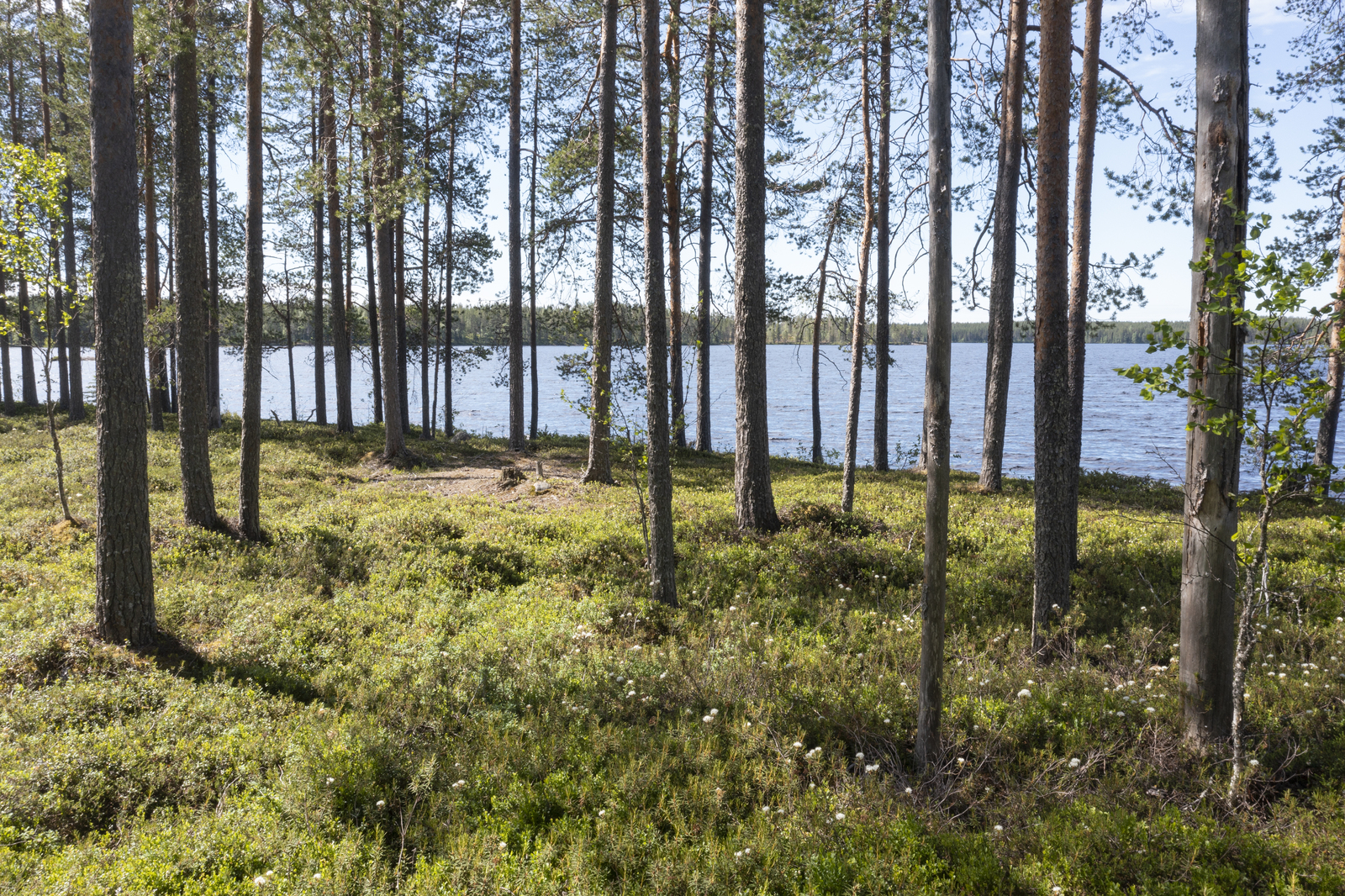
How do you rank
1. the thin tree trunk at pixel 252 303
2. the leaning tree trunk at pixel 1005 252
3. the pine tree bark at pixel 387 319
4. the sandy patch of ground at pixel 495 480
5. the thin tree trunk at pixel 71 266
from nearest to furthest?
the thin tree trunk at pixel 252 303, the leaning tree trunk at pixel 1005 252, the sandy patch of ground at pixel 495 480, the pine tree bark at pixel 387 319, the thin tree trunk at pixel 71 266

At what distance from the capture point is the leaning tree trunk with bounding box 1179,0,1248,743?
484 centimetres

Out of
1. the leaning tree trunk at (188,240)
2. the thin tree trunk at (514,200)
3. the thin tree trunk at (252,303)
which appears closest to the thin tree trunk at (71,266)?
the thin tree trunk at (514,200)

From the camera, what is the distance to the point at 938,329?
4.72 meters

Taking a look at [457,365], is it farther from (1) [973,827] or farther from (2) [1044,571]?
(1) [973,827]

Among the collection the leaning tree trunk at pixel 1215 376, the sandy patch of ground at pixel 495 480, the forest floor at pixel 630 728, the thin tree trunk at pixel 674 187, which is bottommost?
the forest floor at pixel 630 728

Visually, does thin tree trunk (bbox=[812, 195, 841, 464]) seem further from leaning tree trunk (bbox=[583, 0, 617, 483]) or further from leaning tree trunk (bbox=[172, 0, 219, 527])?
leaning tree trunk (bbox=[172, 0, 219, 527])

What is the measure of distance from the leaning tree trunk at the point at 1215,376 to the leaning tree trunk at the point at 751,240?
569cm

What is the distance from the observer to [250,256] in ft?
33.0

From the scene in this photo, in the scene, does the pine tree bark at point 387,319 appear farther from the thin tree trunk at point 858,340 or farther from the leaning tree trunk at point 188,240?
the thin tree trunk at point 858,340

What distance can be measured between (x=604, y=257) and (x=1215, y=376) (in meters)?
10.9

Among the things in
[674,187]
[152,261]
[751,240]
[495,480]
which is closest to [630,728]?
[751,240]

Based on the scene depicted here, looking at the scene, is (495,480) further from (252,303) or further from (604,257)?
(252,303)

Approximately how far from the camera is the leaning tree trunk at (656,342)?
25.9 ft

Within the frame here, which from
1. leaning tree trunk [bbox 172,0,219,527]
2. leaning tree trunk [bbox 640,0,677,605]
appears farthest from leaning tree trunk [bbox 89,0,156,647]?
leaning tree trunk [bbox 640,0,677,605]
